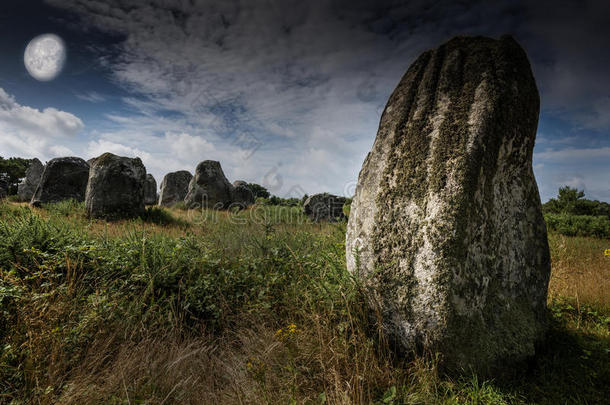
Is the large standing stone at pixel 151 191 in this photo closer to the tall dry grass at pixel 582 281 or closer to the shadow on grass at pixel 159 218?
the shadow on grass at pixel 159 218

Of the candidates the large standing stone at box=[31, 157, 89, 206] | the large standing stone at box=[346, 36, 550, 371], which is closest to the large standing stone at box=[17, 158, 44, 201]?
the large standing stone at box=[31, 157, 89, 206]

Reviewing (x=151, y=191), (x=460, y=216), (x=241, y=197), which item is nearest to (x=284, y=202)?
A: (x=241, y=197)

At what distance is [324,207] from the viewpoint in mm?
13508

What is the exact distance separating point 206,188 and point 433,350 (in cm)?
1380

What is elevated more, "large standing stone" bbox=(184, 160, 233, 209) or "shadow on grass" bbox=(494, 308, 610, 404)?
"large standing stone" bbox=(184, 160, 233, 209)

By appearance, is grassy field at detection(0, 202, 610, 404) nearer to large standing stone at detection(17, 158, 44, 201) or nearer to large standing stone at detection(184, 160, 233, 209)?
large standing stone at detection(184, 160, 233, 209)

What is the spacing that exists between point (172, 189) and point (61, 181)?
23.5 ft

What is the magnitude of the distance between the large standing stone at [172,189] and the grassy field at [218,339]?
1537 cm

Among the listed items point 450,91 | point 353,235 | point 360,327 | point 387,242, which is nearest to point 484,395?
point 360,327

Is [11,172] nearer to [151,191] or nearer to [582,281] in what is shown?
[151,191]

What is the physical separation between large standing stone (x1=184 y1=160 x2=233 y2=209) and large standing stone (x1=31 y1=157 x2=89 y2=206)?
4.49m

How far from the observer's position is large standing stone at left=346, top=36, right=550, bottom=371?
2336 mm

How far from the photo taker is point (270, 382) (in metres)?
2.26

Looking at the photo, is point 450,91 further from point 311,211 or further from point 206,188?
point 206,188
